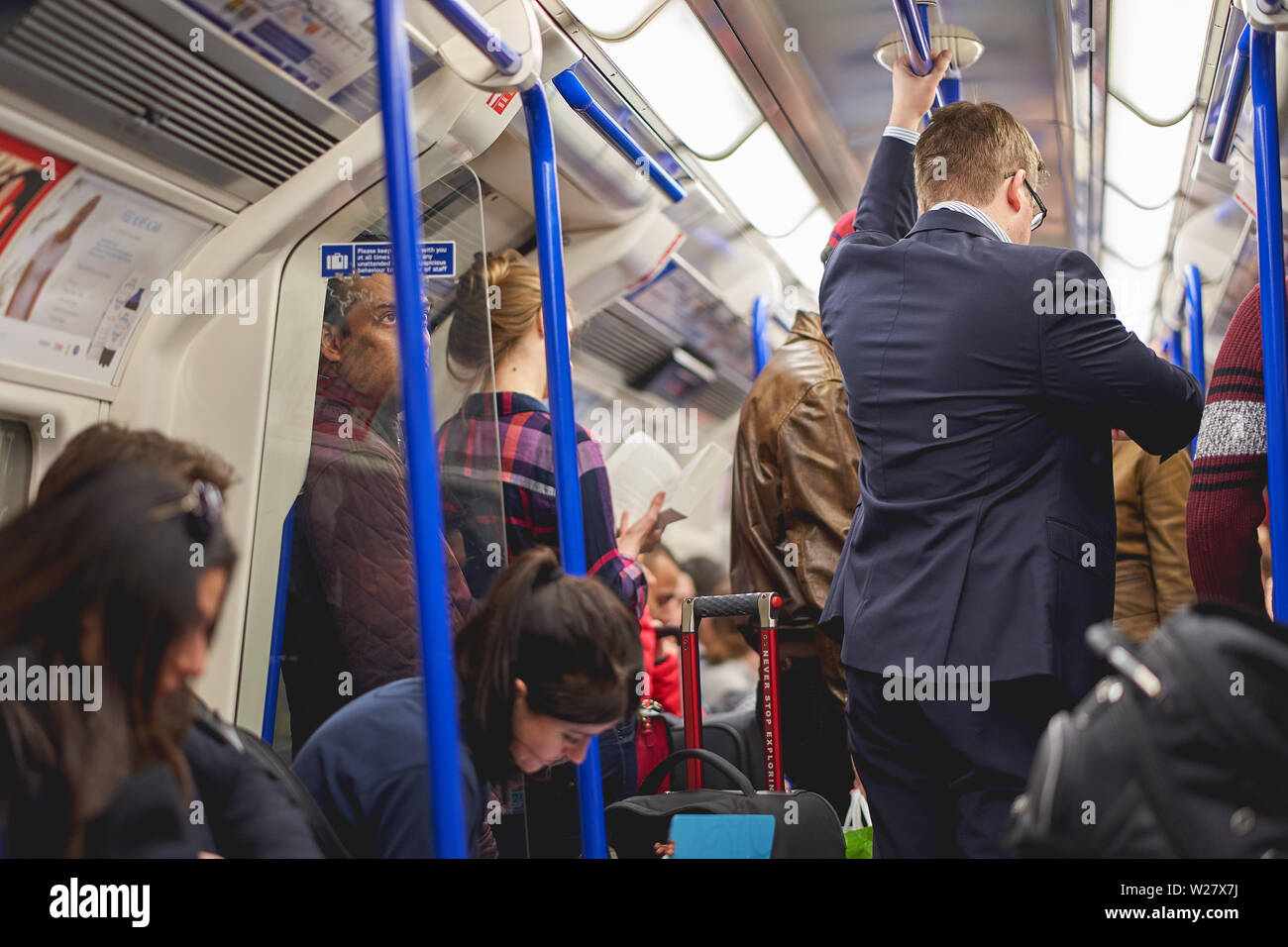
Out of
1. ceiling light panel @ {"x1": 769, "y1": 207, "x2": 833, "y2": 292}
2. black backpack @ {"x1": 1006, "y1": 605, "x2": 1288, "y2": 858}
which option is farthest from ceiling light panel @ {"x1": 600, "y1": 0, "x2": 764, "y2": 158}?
black backpack @ {"x1": 1006, "y1": 605, "x2": 1288, "y2": 858}

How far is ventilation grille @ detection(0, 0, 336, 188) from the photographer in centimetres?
161

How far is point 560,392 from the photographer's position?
2312 millimetres

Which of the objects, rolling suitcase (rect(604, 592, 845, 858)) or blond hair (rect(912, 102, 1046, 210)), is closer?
blond hair (rect(912, 102, 1046, 210))

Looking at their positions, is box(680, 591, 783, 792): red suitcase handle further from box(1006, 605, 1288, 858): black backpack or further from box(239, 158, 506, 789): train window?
box(1006, 605, 1288, 858): black backpack

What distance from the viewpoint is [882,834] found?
2004 mm

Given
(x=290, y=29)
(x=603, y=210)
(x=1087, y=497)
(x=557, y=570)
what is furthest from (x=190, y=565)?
(x=603, y=210)

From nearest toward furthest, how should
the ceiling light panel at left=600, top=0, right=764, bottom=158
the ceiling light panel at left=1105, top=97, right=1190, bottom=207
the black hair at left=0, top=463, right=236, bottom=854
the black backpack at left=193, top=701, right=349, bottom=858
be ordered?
1. the black hair at left=0, top=463, right=236, bottom=854
2. the black backpack at left=193, top=701, right=349, bottom=858
3. the ceiling light panel at left=600, top=0, right=764, bottom=158
4. the ceiling light panel at left=1105, top=97, right=1190, bottom=207

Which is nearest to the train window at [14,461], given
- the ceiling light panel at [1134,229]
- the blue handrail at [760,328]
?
the blue handrail at [760,328]

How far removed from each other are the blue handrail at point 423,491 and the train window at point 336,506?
0.66 ft

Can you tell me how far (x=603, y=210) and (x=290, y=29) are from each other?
1995mm

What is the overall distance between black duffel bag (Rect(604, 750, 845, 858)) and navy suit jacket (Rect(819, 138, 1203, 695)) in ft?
1.32

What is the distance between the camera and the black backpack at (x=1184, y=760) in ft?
3.30

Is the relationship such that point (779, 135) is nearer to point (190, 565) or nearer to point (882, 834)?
point (882, 834)

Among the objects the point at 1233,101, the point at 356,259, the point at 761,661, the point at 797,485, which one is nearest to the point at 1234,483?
the point at 1233,101
